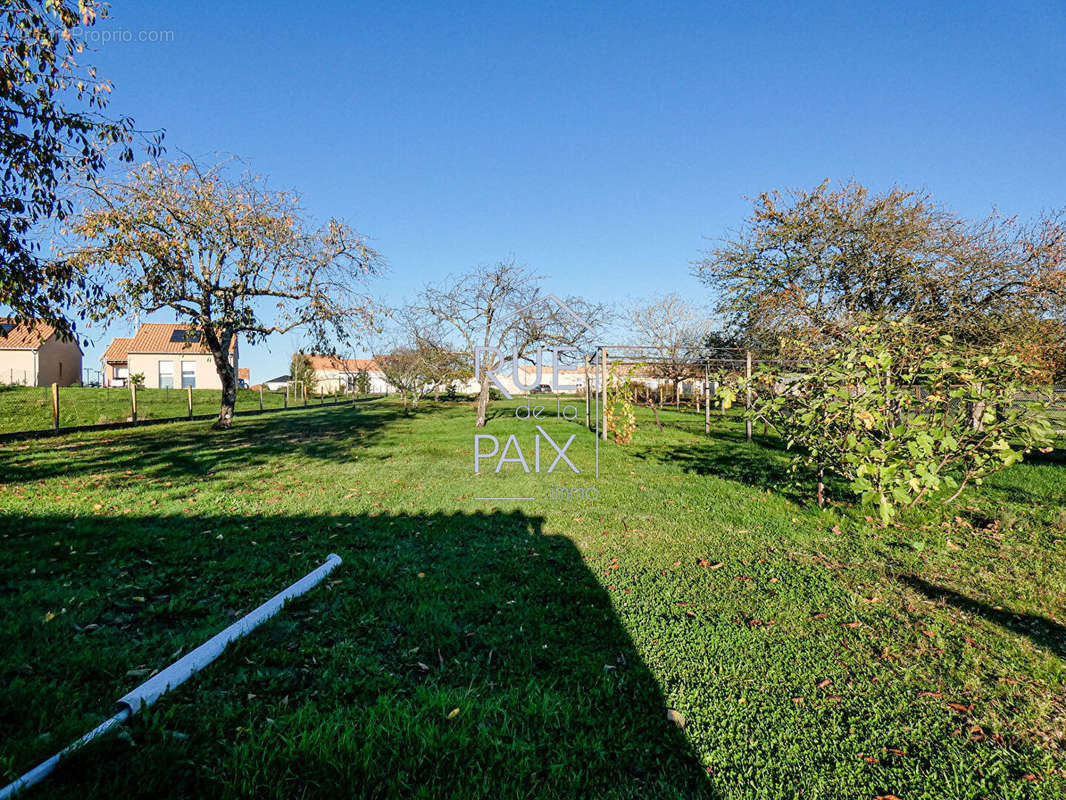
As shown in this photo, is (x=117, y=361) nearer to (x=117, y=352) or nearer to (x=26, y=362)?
(x=117, y=352)

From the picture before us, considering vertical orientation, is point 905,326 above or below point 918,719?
above

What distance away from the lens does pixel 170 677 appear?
2332 mm

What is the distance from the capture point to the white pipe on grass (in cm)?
170

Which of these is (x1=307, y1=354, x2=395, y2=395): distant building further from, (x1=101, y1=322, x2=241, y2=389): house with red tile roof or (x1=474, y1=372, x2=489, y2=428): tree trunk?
(x1=474, y1=372, x2=489, y2=428): tree trunk

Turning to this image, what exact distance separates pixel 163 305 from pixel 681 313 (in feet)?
104

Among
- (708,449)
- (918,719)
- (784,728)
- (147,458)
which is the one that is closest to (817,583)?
(918,719)

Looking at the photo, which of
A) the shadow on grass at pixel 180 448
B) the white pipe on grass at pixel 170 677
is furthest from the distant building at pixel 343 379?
the white pipe on grass at pixel 170 677

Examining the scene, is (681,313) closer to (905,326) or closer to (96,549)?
(905,326)

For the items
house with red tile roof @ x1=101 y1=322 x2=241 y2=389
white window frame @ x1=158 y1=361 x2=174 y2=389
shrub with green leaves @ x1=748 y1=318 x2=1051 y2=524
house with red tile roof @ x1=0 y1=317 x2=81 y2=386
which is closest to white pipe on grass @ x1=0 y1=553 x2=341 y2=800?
shrub with green leaves @ x1=748 y1=318 x2=1051 y2=524

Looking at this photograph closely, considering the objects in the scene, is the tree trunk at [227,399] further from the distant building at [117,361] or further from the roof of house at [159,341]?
the distant building at [117,361]

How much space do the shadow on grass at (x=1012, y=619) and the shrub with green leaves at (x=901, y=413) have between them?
0.66 meters

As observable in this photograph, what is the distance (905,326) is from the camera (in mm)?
5047

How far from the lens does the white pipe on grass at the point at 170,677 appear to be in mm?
1702

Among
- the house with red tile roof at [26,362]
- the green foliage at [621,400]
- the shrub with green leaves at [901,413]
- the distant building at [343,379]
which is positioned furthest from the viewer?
the distant building at [343,379]
